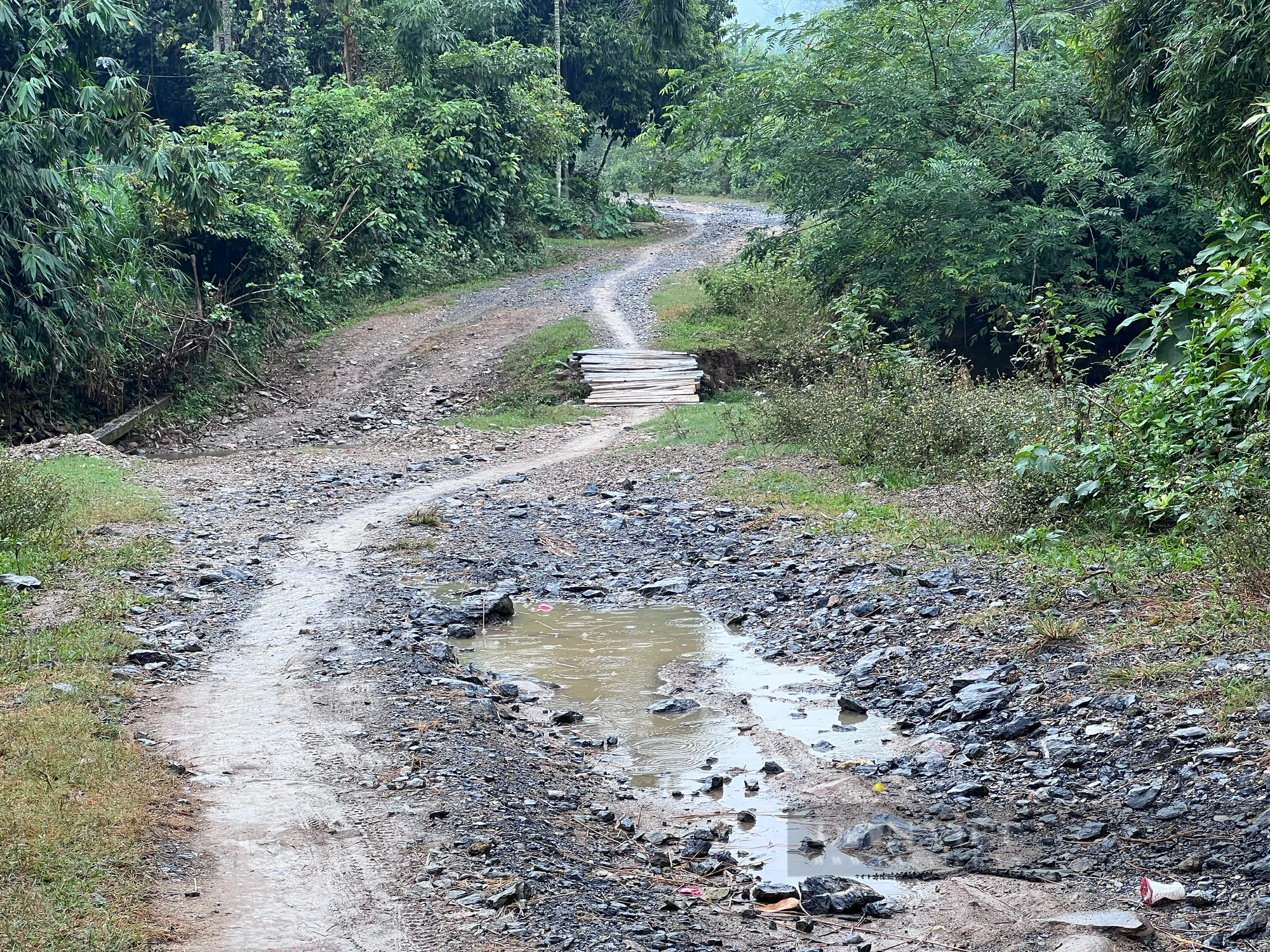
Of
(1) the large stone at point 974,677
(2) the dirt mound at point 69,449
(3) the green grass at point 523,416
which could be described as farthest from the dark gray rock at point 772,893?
(3) the green grass at point 523,416

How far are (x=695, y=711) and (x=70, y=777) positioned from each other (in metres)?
3.11

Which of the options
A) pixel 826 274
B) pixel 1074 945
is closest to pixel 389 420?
pixel 826 274

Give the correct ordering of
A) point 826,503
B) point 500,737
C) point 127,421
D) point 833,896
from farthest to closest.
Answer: point 127,421, point 826,503, point 500,737, point 833,896

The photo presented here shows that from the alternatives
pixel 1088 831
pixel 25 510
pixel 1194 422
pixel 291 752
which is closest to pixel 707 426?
pixel 1194 422

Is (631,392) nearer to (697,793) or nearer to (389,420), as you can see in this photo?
(389,420)

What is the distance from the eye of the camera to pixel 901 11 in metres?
16.9

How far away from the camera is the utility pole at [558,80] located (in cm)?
3017

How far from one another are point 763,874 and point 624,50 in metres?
32.9

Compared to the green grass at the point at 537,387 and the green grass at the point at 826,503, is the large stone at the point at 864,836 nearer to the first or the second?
the green grass at the point at 826,503

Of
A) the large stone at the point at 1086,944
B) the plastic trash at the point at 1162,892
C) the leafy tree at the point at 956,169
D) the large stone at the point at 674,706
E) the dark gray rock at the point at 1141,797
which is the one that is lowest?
the large stone at the point at 674,706

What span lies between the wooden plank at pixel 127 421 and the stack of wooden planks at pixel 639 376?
6498mm

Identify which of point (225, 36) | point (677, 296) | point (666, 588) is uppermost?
point (225, 36)

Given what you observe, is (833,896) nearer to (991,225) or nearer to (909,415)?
(909,415)

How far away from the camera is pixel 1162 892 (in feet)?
12.3
